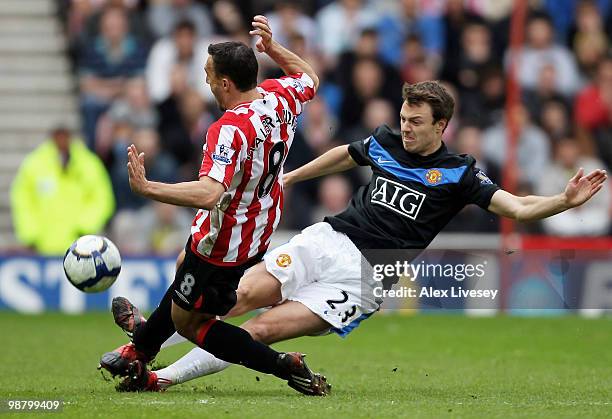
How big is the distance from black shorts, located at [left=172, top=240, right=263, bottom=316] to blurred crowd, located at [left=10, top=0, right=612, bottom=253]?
773cm

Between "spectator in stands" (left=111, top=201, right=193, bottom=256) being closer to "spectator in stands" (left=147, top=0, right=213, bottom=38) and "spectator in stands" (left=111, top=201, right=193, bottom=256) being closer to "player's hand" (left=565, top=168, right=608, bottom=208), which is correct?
"spectator in stands" (left=147, top=0, right=213, bottom=38)

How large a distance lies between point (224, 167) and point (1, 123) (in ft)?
38.2

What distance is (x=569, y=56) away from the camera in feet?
57.1

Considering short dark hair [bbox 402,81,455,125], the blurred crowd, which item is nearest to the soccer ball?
short dark hair [bbox 402,81,455,125]

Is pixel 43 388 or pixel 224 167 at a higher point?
pixel 224 167

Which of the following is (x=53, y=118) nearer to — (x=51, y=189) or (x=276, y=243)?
(x=51, y=189)

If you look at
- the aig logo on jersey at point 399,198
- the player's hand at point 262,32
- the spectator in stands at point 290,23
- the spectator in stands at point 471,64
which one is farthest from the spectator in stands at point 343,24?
the player's hand at point 262,32

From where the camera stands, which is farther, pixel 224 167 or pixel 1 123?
pixel 1 123

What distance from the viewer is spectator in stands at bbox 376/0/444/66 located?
17016mm

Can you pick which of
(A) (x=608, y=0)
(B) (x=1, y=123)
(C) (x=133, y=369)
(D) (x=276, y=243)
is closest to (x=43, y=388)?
(C) (x=133, y=369)

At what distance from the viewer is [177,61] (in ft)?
54.5

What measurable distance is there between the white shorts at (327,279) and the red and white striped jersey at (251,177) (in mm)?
372

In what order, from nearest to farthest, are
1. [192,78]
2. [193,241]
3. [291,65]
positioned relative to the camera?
1. [193,241]
2. [291,65]
3. [192,78]

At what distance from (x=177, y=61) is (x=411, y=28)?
10.5ft
